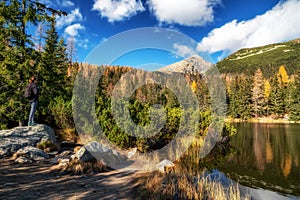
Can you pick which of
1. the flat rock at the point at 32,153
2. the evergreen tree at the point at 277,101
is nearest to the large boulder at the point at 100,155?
the flat rock at the point at 32,153

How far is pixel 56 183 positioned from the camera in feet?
20.1

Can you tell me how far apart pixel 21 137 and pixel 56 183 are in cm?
403

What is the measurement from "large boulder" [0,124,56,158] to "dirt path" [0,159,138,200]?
31.2 inches

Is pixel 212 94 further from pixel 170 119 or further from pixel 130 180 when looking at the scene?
pixel 130 180

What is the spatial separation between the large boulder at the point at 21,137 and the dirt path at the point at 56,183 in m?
0.79

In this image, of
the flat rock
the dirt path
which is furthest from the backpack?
the dirt path

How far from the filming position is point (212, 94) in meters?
52.7

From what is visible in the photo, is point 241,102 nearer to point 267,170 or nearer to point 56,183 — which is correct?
point 267,170

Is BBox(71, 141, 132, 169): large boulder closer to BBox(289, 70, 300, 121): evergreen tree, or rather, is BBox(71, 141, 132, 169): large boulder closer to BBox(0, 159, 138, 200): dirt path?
BBox(0, 159, 138, 200): dirt path

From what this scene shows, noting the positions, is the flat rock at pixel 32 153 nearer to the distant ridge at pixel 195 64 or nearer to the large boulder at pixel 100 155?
the large boulder at pixel 100 155

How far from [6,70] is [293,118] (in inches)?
1821

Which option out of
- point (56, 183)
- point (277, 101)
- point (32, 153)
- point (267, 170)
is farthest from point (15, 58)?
point (277, 101)

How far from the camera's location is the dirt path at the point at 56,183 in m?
5.26

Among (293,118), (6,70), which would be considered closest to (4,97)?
(6,70)
